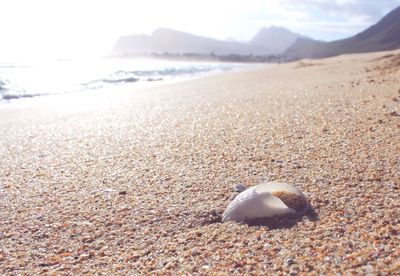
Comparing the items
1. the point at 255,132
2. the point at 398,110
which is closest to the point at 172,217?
the point at 255,132

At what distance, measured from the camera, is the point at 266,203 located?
2359 mm

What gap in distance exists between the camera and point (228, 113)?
612 centimetres

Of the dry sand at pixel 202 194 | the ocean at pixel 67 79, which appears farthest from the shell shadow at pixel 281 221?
the ocean at pixel 67 79

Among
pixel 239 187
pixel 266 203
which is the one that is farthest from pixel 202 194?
pixel 266 203

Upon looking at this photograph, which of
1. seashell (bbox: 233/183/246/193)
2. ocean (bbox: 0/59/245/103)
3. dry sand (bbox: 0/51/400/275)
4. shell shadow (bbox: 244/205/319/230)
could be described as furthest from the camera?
ocean (bbox: 0/59/245/103)

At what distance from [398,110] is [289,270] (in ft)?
12.2

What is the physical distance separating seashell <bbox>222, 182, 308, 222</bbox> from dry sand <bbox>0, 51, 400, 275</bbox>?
6 centimetres

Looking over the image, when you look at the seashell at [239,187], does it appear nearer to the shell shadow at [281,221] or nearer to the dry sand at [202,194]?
the dry sand at [202,194]

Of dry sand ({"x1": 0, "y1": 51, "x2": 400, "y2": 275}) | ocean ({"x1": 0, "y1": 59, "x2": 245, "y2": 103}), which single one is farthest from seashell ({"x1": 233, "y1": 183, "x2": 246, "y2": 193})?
ocean ({"x1": 0, "y1": 59, "x2": 245, "y2": 103})

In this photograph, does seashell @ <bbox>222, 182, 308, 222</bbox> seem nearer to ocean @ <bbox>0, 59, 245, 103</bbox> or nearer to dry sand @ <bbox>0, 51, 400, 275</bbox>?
dry sand @ <bbox>0, 51, 400, 275</bbox>

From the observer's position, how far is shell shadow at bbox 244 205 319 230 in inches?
89.3

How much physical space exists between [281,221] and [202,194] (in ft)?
2.27

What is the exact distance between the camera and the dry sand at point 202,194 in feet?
6.61

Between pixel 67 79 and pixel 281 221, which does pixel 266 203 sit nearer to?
pixel 281 221
